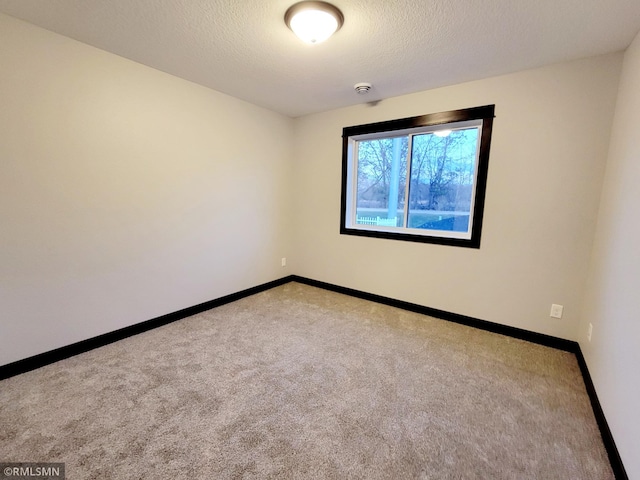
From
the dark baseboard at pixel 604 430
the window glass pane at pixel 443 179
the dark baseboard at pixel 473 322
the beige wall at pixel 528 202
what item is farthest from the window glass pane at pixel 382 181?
the dark baseboard at pixel 604 430

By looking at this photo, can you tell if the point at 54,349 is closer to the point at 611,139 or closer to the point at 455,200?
the point at 455,200

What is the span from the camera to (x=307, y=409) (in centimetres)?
165

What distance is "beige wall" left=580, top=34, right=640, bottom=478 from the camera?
1.29 metres

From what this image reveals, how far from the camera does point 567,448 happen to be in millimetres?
1408

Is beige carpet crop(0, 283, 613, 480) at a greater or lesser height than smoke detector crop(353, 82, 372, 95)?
lesser

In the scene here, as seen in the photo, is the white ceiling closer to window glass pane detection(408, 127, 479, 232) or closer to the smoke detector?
the smoke detector

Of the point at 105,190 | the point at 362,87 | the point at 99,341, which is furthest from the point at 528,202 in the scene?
the point at 99,341

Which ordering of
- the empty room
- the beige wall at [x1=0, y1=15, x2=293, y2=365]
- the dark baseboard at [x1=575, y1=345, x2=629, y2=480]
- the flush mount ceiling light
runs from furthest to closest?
the beige wall at [x1=0, y1=15, x2=293, y2=365] < the flush mount ceiling light < the empty room < the dark baseboard at [x1=575, y1=345, x2=629, y2=480]

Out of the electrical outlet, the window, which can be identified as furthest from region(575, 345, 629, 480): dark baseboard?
the window

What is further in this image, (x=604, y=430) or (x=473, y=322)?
(x=473, y=322)

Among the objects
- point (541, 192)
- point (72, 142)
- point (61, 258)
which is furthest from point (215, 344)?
point (541, 192)

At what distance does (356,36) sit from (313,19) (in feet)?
1.32

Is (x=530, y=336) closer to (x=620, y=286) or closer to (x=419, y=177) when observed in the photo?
(x=620, y=286)

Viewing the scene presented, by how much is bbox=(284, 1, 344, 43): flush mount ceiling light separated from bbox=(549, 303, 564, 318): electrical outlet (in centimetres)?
279
